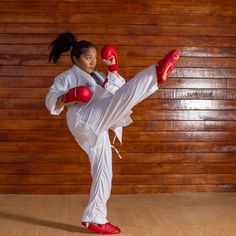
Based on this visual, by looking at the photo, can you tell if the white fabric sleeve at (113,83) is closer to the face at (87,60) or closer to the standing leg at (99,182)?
the face at (87,60)

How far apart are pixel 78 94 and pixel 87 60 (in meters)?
0.37

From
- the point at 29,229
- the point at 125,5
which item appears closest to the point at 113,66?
the point at 29,229

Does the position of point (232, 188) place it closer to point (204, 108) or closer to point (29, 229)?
point (204, 108)

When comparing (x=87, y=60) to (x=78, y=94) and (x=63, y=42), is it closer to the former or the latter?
(x=63, y=42)

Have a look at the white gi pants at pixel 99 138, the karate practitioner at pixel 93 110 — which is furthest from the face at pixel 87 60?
the white gi pants at pixel 99 138

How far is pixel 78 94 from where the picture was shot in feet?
8.52

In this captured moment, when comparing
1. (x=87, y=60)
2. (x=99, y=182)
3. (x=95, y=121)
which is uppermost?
(x=87, y=60)

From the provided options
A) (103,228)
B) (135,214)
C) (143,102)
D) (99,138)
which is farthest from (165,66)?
(143,102)

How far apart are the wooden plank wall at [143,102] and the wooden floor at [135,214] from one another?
0.68 ft

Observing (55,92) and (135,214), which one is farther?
(135,214)

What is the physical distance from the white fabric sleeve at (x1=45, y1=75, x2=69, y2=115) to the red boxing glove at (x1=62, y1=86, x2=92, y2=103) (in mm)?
141

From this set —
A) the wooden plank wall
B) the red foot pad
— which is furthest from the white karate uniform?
the wooden plank wall

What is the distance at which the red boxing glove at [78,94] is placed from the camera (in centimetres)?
260

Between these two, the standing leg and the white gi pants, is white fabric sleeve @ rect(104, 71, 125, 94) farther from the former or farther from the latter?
the standing leg
